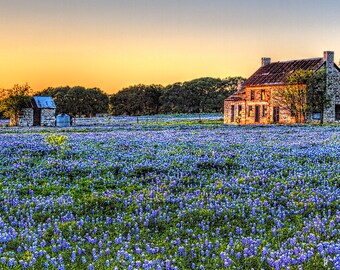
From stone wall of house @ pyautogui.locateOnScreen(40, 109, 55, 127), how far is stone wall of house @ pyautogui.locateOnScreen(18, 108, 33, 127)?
1.50 meters

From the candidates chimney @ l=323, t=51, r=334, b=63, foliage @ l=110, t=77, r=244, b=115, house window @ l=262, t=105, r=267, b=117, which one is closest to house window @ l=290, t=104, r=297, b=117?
house window @ l=262, t=105, r=267, b=117

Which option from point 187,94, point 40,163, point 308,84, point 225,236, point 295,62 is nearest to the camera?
point 225,236

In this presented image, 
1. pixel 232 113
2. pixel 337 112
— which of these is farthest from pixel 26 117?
pixel 337 112

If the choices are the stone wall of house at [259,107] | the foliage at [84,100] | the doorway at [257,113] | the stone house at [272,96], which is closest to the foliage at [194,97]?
the foliage at [84,100]

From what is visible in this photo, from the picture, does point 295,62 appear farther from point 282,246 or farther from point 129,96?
point 129,96

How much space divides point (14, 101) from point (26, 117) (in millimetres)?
2731

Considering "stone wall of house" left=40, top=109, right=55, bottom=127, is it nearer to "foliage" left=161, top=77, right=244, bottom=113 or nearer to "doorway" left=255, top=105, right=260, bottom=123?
"doorway" left=255, top=105, right=260, bottom=123

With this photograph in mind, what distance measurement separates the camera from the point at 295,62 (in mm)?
63219

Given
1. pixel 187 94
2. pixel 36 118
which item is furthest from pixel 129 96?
pixel 36 118

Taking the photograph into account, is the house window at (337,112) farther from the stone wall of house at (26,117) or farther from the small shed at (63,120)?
the stone wall of house at (26,117)

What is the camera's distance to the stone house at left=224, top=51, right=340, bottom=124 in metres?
59.2

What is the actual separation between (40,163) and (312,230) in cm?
831

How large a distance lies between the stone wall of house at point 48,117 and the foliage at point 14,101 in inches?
97.8

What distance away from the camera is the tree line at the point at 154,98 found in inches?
4879
